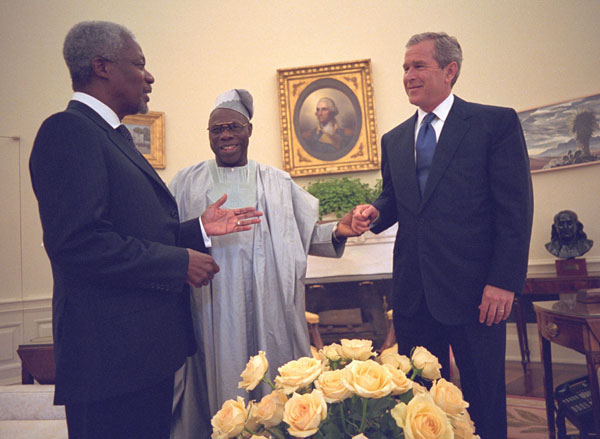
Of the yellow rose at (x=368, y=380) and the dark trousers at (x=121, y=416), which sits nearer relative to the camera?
the yellow rose at (x=368, y=380)

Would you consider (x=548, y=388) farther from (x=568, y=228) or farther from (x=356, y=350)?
(x=568, y=228)

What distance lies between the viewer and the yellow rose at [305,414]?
68 cm

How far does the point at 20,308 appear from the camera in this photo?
5.02 m

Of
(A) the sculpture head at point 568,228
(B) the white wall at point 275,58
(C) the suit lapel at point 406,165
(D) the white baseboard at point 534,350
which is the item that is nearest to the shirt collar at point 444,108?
(C) the suit lapel at point 406,165

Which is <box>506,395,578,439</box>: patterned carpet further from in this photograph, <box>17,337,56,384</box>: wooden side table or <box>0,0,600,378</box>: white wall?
<box>17,337,56,384</box>: wooden side table

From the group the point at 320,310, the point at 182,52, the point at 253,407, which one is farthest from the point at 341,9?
the point at 253,407

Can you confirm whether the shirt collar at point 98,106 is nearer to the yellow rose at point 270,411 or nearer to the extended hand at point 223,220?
the extended hand at point 223,220

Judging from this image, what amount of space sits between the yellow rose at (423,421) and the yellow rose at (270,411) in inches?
7.7

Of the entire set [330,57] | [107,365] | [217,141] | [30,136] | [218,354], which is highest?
[330,57]

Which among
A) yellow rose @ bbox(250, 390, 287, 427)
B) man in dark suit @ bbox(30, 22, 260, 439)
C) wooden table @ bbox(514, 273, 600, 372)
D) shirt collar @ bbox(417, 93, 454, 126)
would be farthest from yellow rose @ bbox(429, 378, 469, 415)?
wooden table @ bbox(514, 273, 600, 372)

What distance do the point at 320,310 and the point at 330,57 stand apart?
294 centimetres

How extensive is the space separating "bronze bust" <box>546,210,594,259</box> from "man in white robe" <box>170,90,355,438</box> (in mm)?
3059

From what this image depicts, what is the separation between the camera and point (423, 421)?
0.68 metres

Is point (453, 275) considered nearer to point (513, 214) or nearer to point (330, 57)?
point (513, 214)
